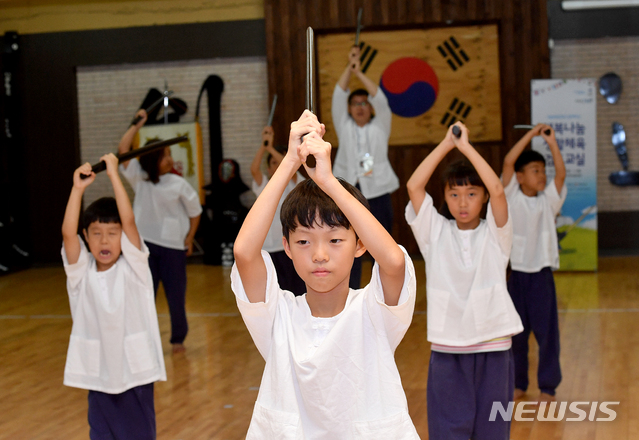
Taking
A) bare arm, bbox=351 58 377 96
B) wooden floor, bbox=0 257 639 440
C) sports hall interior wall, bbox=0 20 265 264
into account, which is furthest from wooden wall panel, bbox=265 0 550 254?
bare arm, bbox=351 58 377 96

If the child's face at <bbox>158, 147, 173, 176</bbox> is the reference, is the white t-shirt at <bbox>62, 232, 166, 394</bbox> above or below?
below

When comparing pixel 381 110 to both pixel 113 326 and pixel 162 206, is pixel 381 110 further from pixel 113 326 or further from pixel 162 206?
pixel 113 326

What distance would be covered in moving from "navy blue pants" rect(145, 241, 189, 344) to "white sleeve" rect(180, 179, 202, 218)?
312mm

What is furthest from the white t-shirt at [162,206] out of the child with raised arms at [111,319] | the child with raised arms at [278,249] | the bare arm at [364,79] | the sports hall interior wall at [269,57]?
the sports hall interior wall at [269,57]

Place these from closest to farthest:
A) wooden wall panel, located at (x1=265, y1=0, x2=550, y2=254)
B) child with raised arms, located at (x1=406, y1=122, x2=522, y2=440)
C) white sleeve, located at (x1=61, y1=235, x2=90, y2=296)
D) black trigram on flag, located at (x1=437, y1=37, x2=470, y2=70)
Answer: child with raised arms, located at (x1=406, y1=122, x2=522, y2=440) < white sleeve, located at (x1=61, y1=235, x2=90, y2=296) < wooden wall panel, located at (x1=265, y1=0, x2=550, y2=254) < black trigram on flag, located at (x1=437, y1=37, x2=470, y2=70)

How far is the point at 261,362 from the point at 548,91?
16.0 feet

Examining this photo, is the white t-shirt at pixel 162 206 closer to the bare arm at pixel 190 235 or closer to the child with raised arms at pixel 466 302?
the bare arm at pixel 190 235

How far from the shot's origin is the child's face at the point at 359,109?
499 cm

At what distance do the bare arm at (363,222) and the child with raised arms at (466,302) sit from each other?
1.11 metres

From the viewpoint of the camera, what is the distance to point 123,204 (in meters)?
2.73

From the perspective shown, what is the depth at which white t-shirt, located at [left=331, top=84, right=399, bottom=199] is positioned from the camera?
4969 mm

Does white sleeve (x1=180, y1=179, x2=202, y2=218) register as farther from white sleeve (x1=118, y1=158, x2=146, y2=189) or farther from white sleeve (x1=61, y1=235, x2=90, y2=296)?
white sleeve (x1=61, y1=235, x2=90, y2=296)

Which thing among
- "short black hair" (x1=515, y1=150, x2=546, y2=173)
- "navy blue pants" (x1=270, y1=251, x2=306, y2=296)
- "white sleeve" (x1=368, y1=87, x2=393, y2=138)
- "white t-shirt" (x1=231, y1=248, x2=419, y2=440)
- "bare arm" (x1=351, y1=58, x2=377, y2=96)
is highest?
"bare arm" (x1=351, y1=58, x2=377, y2=96)

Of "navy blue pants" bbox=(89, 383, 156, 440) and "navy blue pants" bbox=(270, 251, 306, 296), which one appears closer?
"navy blue pants" bbox=(89, 383, 156, 440)
